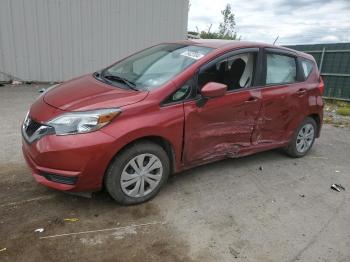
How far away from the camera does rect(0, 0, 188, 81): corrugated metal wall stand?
27.9 feet

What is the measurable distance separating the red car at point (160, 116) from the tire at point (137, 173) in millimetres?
10

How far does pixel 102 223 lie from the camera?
317cm

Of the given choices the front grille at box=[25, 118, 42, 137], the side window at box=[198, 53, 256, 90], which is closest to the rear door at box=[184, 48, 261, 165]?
the side window at box=[198, 53, 256, 90]

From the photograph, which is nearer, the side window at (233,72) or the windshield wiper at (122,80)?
the windshield wiper at (122,80)

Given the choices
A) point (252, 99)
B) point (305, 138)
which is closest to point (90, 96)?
point (252, 99)

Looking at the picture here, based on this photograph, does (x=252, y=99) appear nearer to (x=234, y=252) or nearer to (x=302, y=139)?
(x=302, y=139)

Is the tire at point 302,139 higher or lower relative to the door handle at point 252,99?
lower

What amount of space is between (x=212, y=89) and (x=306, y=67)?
222 cm

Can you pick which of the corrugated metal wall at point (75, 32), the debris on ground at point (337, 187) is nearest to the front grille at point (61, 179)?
the debris on ground at point (337, 187)

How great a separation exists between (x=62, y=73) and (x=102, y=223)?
703 centimetres

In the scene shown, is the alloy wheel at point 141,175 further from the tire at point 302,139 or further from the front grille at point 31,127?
the tire at point 302,139

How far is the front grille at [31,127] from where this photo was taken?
10.6 ft

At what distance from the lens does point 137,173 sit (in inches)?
134

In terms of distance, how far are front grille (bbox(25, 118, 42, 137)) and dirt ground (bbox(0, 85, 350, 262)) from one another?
70cm
